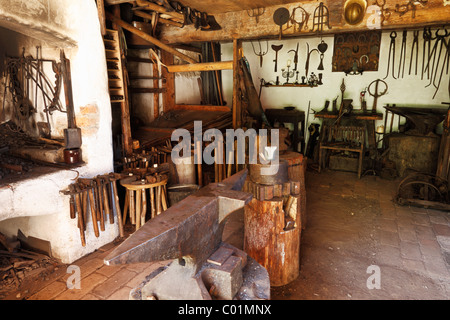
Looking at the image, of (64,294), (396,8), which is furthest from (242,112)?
(64,294)

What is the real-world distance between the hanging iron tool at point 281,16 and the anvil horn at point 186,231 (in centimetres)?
351

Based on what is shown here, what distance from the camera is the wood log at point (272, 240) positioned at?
9.75ft

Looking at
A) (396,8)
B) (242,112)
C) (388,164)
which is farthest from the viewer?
(388,164)

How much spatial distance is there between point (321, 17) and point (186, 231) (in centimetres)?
414

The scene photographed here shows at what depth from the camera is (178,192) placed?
4551 mm

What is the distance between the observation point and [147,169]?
433cm

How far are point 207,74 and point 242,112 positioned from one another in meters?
2.28

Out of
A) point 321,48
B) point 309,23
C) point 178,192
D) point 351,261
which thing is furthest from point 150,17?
point 321,48

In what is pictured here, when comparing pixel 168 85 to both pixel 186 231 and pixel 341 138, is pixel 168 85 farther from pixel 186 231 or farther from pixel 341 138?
pixel 186 231

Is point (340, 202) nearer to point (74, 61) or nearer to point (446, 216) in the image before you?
point (446, 216)

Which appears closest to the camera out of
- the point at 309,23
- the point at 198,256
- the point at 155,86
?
the point at 198,256

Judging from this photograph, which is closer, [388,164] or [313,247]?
[313,247]

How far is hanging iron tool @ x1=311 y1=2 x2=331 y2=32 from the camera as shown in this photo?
14.8ft

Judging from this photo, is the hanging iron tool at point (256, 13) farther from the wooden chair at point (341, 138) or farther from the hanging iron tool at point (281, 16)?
the wooden chair at point (341, 138)
